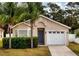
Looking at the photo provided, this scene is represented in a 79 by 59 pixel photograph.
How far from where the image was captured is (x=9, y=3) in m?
15.6

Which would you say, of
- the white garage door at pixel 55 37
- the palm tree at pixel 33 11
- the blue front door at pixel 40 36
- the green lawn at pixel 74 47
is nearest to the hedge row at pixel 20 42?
the blue front door at pixel 40 36

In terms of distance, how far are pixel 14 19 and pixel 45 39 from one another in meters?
0.92

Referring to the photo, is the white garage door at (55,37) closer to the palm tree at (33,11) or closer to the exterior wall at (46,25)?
the exterior wall at (46,25)

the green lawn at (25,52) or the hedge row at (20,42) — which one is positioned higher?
the hedge row at (20,42)

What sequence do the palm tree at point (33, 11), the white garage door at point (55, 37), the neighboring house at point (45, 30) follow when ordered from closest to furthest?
the palm tree at point (33, 11)
the neighboring house at point (45, 30)
the white garage door at point (55, 37)

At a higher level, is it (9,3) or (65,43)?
(9,3)

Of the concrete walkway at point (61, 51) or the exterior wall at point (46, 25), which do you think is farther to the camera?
the exterior wall at point (46, 25)

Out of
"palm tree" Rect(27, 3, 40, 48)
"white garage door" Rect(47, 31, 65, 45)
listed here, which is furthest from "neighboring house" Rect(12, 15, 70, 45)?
"palm tree" Rect(27, 3, 40, 48)

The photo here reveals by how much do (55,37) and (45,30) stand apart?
337mm

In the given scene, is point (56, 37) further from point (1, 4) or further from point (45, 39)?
point (1, 4)

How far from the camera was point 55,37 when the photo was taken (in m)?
16.1

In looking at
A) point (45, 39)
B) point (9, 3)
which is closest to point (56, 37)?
point (45, 39)

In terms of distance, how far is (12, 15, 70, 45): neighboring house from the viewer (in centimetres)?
1578

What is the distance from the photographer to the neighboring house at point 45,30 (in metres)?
15.8
